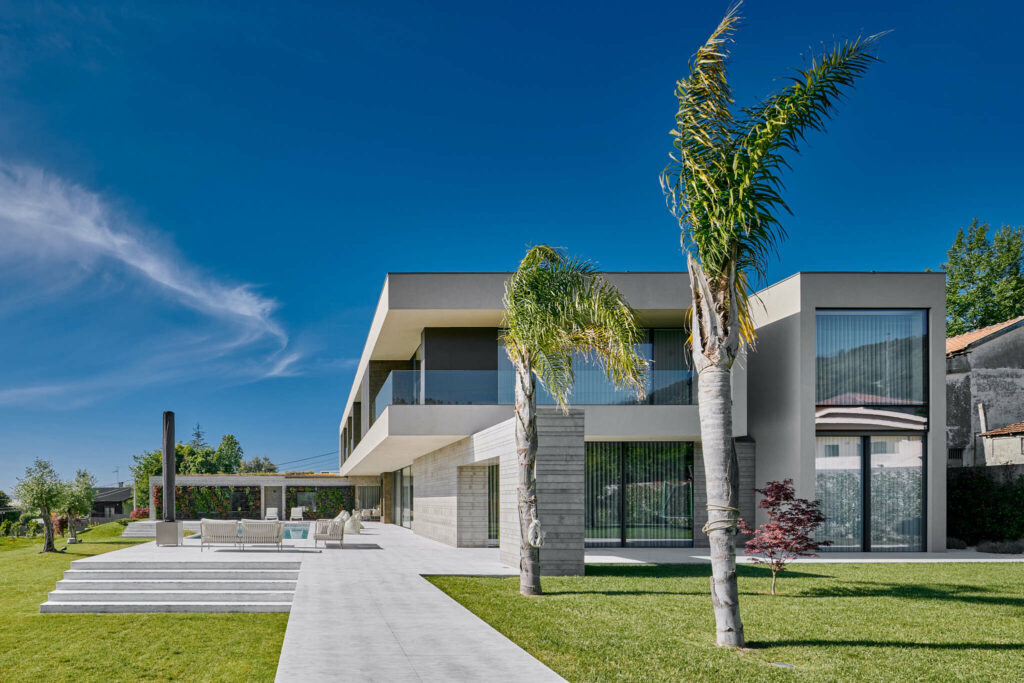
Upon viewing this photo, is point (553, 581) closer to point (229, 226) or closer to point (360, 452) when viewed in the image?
point (360, 452)

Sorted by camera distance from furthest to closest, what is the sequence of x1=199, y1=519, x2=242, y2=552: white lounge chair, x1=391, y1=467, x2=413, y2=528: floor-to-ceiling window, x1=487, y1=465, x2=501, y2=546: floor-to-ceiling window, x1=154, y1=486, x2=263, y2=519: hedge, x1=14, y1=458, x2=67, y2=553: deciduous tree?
x1=154, y1=486, x2=263, y2=519: hedge
x1=391, y1=467, x2=413, y2=528: floor-to-ceiling window
x1=14, y1=458, x2=67, y2=553: deciduous tree
x1=487, y1=465, x2=501, y2=546: floor-to-ceiling window
x1=199, y1=519, x2=242, y2=552: white lounge chair

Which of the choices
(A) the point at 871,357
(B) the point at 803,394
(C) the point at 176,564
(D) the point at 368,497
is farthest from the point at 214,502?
(A) the point at 871,357

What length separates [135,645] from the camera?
392 inches

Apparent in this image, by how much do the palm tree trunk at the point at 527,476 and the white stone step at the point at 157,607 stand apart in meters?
3.68

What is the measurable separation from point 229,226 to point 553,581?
5880cm

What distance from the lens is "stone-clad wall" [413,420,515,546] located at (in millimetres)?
17141

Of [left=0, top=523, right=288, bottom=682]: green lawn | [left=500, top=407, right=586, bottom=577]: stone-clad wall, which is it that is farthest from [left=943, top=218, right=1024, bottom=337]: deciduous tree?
[left=0, top=523, right=288, bottom=682]: green lawn

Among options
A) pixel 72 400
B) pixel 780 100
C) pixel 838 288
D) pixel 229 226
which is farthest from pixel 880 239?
pixel 72 400

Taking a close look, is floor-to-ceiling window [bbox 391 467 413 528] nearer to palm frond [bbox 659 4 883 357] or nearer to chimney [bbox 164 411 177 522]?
chimney [bbox 164 411 177 522]

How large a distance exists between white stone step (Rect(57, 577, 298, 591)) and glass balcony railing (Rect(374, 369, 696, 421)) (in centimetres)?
690

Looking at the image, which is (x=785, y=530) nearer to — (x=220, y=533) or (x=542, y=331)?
(x=542, y=331)

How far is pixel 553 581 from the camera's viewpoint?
13.7 metres

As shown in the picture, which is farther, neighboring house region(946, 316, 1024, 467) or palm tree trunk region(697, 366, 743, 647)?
neighboring house region(946, 316, 1024, 467)

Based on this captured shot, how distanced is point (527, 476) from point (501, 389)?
762 centimetres
